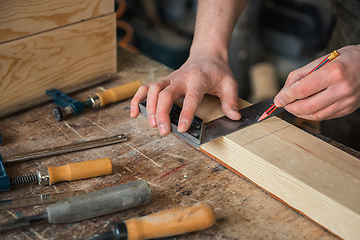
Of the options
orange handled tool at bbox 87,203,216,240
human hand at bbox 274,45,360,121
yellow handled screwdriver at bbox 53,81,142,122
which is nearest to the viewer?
orange handled tool at bbox 87,203,216,240

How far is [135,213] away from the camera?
88 cm

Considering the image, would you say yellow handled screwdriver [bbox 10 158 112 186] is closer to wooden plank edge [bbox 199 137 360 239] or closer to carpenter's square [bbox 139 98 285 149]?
carpenter's square [bbox 139 98 285 149]

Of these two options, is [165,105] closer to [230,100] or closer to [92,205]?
[230,100]

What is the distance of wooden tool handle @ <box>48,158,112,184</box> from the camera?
940mm

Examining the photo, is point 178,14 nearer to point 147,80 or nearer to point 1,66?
point 147,80

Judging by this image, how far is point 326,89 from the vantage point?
102 centimetres

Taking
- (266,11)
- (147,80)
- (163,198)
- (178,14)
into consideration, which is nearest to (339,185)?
(163,198)

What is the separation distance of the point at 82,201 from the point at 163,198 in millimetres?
235

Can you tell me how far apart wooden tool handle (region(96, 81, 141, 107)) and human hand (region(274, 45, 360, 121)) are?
630 mm

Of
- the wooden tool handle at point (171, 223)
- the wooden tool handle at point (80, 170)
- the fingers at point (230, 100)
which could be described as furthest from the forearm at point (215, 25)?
the wooden tool handle at point (171, 223)

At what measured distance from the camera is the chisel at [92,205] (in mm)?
789

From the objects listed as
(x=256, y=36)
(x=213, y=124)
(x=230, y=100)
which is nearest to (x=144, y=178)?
(x=213, y=124)

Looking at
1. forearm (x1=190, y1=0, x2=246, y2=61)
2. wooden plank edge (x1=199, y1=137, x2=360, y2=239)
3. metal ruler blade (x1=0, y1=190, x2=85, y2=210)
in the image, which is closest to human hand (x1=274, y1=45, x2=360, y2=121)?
wooden plank edge (x1=199, y1=137, x2=360, y2=239)

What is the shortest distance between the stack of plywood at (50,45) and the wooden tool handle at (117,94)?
0.22 meters
